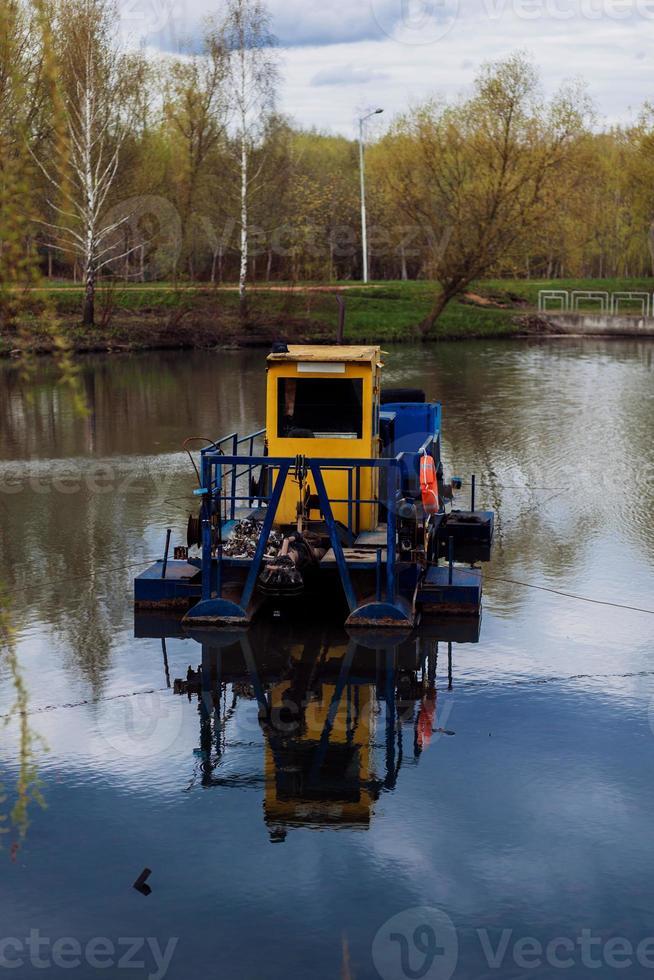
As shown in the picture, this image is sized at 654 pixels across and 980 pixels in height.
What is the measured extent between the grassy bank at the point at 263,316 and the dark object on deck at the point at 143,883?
36.6 meters

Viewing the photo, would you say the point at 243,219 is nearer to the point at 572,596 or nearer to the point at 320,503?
the point at 572,596

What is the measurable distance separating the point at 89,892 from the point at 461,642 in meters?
6.22

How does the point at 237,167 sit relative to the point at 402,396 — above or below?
above

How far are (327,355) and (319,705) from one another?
15.0 feet

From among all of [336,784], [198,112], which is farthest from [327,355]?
[198,112]

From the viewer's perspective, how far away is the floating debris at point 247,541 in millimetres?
13445

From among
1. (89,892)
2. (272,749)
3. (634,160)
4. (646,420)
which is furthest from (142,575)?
(634,160)

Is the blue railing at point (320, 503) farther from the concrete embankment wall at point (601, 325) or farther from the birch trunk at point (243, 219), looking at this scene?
the concrete embankment wall at point (601, 325)

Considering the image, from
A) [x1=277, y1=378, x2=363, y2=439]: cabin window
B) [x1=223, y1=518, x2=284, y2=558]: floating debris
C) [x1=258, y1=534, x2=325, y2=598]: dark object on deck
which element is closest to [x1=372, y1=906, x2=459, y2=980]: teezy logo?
[x1=258, y1=534, x2=325, y2=598]: dark object on deck

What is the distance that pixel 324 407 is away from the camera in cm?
1425

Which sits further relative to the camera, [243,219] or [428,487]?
[243,219]

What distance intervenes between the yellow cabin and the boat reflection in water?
6.64 ft

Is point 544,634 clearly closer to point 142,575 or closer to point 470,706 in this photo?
point 470,706

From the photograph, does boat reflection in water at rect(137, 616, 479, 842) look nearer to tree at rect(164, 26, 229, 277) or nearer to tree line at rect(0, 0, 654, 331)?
tree line at rect(0, 0, 654, 331)
